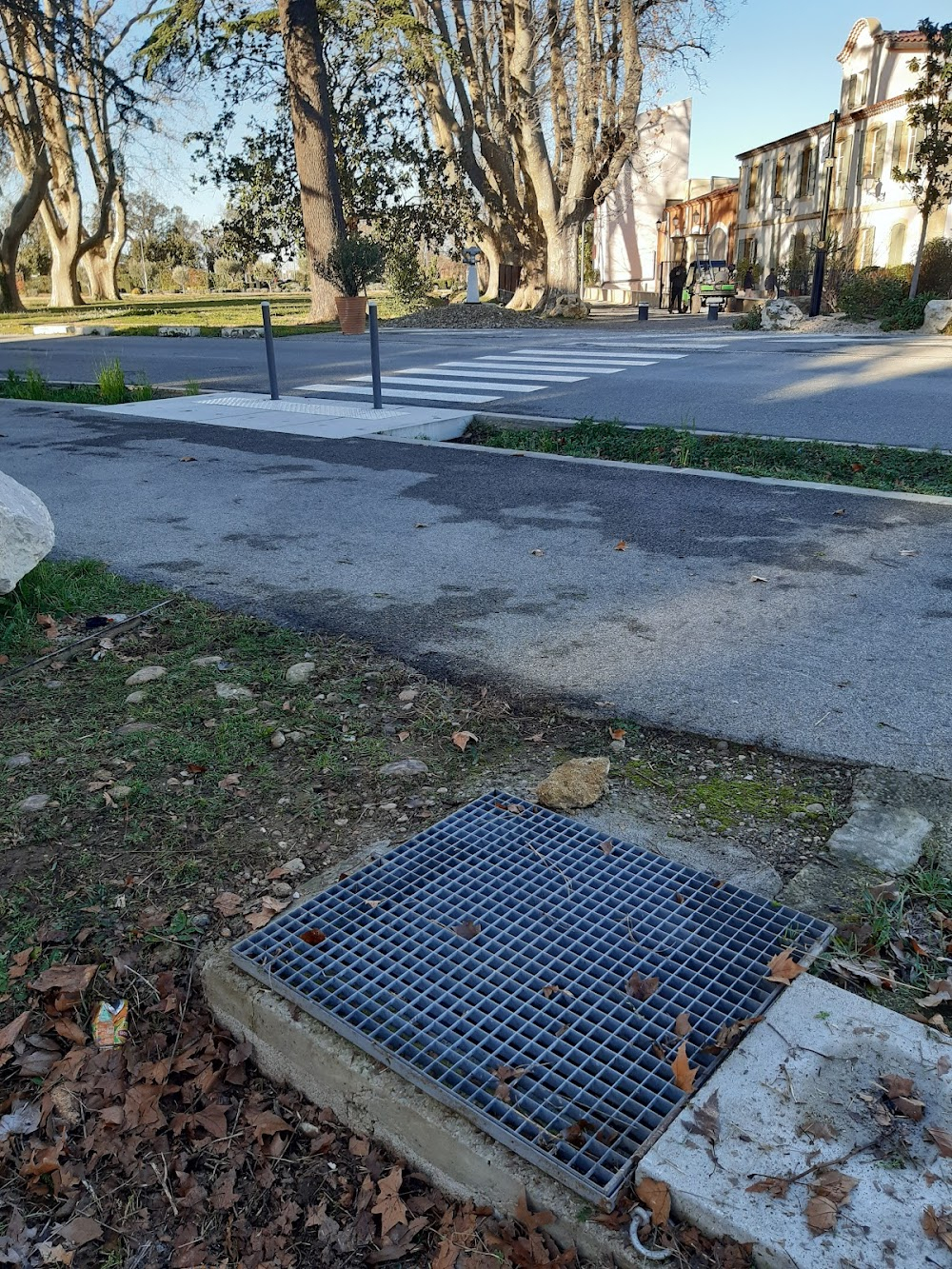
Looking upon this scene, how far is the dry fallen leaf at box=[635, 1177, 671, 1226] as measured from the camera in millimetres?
1697

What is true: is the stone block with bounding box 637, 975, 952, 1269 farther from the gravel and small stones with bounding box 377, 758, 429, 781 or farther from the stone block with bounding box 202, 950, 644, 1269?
the gravel and small stones with bounding box 377, 758, 429, 781

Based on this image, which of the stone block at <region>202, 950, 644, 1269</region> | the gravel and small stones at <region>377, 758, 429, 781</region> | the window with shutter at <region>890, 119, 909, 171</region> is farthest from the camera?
the window with shutter at <region>890, 119, 909, 171</region>

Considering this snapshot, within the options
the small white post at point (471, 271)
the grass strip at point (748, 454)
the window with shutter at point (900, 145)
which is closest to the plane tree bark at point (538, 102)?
the small white post at point (471, 271)

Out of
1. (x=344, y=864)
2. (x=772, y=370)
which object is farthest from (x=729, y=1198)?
(x=772, y=370)

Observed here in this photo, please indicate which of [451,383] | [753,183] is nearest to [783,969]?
[451,383]

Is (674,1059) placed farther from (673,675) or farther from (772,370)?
(772,370)

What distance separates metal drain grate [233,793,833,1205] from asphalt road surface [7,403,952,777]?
36.3 inches

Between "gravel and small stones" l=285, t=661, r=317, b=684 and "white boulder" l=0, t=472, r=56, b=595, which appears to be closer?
"gravel and small stones" l=285, t=661, r=317, b=684

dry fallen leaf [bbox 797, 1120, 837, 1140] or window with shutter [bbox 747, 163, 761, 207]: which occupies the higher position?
window with shutter [bbox 747, 163, 761, 207]

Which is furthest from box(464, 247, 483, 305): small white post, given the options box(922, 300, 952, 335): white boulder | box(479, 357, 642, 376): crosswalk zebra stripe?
box(479, 357, 642, 376): crosswalk zebra stripe

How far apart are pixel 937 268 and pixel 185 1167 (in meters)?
27.9

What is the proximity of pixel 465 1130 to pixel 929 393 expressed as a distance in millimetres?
10199

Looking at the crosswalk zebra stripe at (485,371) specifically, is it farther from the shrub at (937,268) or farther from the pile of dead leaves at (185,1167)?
the shrub at (937,268)

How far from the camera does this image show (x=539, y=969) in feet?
7.67
